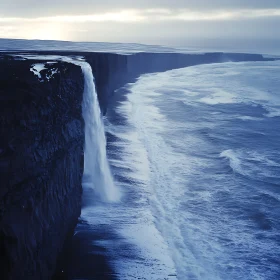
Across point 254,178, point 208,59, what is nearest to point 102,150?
point 254,178

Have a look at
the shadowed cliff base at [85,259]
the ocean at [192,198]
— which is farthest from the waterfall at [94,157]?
the shadowed cliff base at [85,259]

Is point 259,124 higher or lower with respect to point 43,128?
lower

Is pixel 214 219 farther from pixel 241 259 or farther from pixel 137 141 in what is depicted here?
pixel 137 141

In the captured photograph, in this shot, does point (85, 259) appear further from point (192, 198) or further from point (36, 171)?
point (192, 198)

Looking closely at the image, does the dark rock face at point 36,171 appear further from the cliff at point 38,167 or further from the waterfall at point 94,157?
the waterfall at point 94,157

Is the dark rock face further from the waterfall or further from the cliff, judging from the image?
the waterfall

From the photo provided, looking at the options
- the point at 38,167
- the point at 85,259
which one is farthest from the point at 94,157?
the point at 38,167
